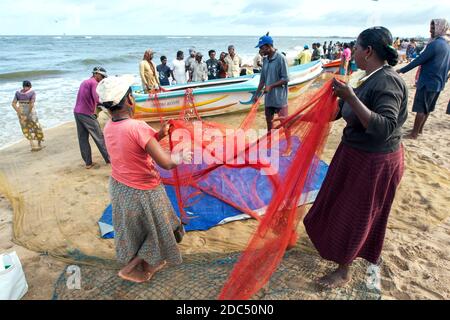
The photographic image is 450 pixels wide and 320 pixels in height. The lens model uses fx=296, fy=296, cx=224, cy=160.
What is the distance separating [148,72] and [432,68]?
6.06 metres

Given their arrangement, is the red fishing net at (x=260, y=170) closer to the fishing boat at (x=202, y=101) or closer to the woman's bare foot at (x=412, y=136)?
the woman's bare foot at (x=412, y=136)

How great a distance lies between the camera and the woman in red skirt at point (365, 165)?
5.68 ft

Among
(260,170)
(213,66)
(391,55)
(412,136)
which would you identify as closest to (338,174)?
(391,55)

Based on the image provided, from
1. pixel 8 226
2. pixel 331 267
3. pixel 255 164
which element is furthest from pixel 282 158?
pixel 8 226

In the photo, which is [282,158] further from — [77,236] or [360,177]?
[77,236]

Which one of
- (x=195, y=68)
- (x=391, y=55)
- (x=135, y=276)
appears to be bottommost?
(x=135, y=276)

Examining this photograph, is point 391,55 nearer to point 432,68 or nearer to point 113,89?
point 113,89

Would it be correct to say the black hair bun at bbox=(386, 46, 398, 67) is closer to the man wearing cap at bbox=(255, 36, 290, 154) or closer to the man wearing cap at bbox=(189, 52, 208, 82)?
the man wearing cap at bbox=(255, 36, 290, 154)

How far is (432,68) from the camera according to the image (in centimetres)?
489

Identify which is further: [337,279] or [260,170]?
[260,170]

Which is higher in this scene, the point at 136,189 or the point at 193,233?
the point at 136,189

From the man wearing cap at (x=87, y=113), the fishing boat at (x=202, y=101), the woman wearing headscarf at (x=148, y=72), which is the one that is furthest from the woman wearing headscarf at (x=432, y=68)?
the woman wearing headscarf at (x=148, y=72)

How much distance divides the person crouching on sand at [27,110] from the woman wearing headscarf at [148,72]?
2469 mm

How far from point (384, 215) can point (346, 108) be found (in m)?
0.83
